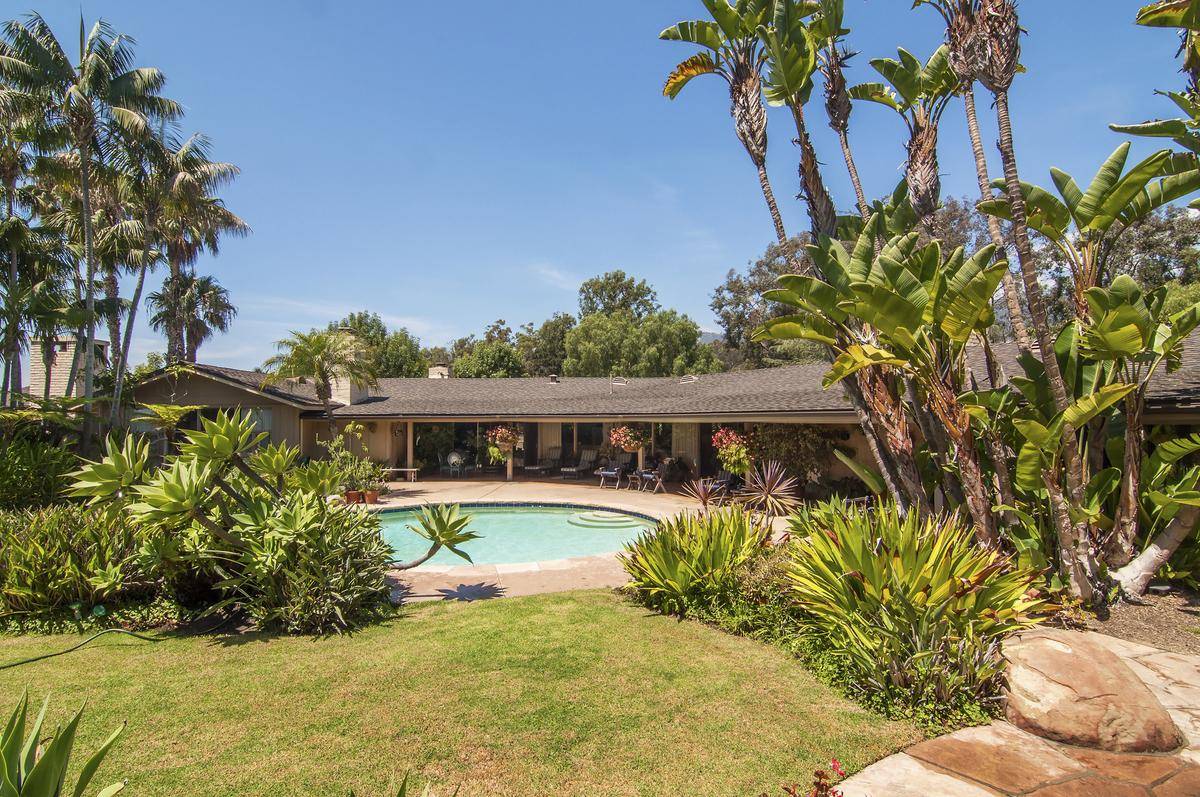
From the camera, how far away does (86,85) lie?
641 inches

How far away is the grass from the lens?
4191 millimetres

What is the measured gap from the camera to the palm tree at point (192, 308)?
99.1ft

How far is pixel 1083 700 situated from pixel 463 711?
485cm

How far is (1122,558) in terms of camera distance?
25.3 ft

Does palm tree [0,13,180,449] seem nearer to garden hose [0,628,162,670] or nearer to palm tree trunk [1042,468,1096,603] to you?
garden hose [0,628,162,670]

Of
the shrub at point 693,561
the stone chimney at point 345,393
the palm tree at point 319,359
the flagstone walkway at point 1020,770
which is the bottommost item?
the flagstone walkway at point 1020,770

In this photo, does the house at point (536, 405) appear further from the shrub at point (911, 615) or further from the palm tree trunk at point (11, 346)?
the shrub at point (911, 615)

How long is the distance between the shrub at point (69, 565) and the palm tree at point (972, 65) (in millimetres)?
11237

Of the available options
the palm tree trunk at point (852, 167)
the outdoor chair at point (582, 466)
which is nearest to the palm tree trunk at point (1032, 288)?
the palm tree trunk at point (852, 167)

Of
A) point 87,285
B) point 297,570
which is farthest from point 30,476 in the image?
point 87,285

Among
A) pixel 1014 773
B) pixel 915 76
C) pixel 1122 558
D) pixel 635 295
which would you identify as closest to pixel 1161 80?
pixel 915 76

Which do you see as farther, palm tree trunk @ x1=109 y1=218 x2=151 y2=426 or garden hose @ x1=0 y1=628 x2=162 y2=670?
palm tree trunk @ x1=109 y1=218 x2=151 y2=426

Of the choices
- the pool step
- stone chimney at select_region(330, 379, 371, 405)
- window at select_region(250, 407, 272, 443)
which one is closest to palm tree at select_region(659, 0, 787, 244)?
the pool step

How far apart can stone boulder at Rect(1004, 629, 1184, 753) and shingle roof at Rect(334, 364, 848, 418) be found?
326 inches
